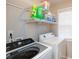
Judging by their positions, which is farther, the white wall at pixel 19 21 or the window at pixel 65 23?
the window at pixel 65 23

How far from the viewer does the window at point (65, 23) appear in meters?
3.51

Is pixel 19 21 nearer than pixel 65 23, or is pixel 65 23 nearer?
pixel 19 21

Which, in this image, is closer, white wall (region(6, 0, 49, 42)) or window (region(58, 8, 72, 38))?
white wall (region(6, 0, 49, 42))

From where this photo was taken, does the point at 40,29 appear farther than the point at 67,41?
No

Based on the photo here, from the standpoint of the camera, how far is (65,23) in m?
3.62

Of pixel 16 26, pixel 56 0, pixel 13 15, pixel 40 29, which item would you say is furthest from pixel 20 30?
pixel 56 0

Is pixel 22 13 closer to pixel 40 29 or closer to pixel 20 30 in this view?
pixel 20 30

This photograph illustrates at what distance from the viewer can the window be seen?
3.51m

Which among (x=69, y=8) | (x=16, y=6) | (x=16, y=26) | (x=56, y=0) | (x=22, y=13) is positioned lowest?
(x=16, y=26)

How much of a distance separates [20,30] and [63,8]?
228cm
